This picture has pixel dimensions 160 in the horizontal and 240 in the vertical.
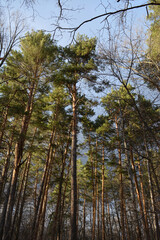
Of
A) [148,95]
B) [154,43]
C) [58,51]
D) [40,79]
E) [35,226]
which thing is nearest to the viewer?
[148,95]

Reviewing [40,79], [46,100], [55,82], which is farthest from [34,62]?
[46,100]

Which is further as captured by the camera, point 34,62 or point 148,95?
point 34,62

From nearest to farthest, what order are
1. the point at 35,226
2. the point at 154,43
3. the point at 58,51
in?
the point at 154,43 → the point at 35,226 → the point at 58,51

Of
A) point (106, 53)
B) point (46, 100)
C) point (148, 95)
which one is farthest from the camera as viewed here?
point (46, 100)

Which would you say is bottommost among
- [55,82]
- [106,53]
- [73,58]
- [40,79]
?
[106,53]

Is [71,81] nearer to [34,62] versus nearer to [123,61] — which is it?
[34,62]

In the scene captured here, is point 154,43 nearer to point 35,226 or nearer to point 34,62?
point 34,62

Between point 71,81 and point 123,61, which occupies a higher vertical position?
point 71,81

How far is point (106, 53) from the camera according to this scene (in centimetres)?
323

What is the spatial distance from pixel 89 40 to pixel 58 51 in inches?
89.0

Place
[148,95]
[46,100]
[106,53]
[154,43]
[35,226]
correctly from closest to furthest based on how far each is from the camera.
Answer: [106,53] → [148,95] → [154,43] → [35,226] → [46,100]

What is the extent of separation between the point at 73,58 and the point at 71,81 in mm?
2231

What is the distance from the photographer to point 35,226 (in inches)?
328

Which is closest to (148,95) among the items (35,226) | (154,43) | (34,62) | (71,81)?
(154,43)
